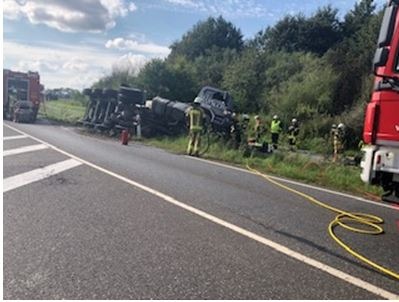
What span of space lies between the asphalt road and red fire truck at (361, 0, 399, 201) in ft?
2.51

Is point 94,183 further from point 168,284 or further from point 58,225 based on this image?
point 168,284

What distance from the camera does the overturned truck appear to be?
20469 millimetres

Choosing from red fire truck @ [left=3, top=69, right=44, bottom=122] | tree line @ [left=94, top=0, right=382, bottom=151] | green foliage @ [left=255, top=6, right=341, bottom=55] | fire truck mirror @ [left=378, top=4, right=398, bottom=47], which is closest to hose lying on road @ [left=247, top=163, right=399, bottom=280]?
fire truck mirror @ [left=378, top=4, right=398, bottom=47]

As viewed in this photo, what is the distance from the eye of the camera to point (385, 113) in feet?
19.5

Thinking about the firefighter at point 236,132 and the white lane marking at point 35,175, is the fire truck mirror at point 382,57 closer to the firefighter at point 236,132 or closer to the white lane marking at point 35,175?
the white lane marking at point 35,175

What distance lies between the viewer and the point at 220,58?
2176 inches

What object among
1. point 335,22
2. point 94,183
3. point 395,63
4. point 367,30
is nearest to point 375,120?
point 395,63

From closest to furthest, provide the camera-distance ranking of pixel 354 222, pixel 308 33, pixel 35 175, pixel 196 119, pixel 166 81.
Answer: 1. pixel 354 222
2. pixel 35 175
3. pixel 196 119
4. pixel 166 81
5. pixel 308 33

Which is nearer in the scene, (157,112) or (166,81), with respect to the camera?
(157,112)

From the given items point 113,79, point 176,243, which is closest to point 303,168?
point 176,243

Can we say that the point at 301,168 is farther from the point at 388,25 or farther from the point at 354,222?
the point at 388,25

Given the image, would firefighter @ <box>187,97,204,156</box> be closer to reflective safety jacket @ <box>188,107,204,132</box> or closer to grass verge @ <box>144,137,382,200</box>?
reflective safety jacket @ <box>188,107,204,132</box>

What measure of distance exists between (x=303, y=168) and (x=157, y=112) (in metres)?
10.5

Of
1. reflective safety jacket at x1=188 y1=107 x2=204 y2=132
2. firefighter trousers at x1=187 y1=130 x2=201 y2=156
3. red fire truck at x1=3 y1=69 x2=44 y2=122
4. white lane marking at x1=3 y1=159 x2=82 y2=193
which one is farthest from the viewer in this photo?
red fire truck at x1=3 y1=69 x2=44 y2=122
